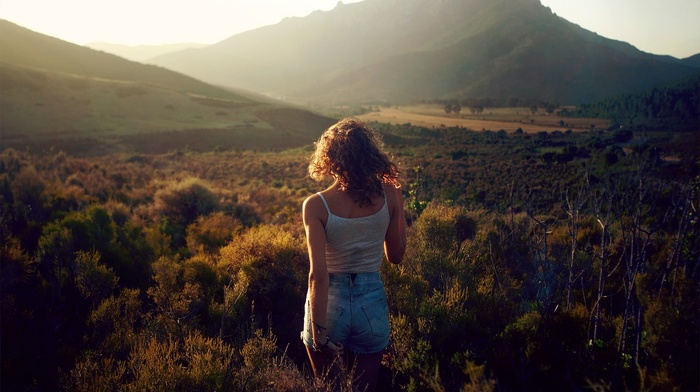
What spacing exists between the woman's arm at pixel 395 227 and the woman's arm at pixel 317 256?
46cm

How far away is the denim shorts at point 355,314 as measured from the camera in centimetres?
213

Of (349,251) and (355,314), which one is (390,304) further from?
(349,251)

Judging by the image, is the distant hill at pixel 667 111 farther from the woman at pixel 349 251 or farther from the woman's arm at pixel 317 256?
the woman's arm at pixel 317 256

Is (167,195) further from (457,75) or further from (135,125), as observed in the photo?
(457,75)

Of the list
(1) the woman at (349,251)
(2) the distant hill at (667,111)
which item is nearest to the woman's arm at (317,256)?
(1) the woman at (349,251)

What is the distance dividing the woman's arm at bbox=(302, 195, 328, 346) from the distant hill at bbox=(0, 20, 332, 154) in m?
34.6

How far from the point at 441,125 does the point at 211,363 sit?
66149 millimetres

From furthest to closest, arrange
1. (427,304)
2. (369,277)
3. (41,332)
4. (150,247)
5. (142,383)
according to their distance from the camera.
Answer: (150,247) < (41,332) < (427,304) < (142,383) < (369,277)

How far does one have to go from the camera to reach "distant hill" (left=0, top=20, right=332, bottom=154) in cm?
3488

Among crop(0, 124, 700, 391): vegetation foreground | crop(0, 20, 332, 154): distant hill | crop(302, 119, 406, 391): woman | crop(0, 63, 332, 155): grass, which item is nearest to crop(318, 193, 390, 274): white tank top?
crop(302, 119, 406, 391): woman

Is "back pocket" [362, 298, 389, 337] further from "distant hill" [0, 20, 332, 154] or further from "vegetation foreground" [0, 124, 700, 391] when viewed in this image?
"distant hill" [0, 20, 332, 154]

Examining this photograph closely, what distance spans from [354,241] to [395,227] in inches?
14.0

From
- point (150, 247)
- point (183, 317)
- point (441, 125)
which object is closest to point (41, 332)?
point (183, 317)

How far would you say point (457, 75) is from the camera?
165 meters
